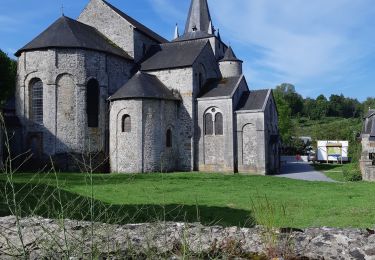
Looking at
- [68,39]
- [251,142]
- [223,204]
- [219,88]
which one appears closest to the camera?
[223,204]

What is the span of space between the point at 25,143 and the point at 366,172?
22.6 metres

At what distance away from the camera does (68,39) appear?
25781mm

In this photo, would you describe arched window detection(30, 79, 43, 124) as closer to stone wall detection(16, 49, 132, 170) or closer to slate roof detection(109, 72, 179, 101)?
stone wall detection(16, 49, 132, 170)

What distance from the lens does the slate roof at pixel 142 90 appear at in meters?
25.4

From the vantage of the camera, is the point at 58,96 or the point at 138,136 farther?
the point at 58,96

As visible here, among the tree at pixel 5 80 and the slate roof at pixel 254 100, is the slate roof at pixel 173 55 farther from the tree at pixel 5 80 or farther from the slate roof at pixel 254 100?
the tree at pixel 5 80

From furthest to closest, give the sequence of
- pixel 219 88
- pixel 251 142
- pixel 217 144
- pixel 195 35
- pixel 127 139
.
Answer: pixel 195 35
pixel 219 88
pixel 217 144
pixel 251 142
pixel 127 139

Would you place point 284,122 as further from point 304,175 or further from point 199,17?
point 304,175

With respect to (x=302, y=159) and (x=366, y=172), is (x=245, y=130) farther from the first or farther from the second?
(x=302, y=159)

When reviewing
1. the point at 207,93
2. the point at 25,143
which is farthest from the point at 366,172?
the point at 25,143

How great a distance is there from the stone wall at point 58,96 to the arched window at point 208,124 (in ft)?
27.4

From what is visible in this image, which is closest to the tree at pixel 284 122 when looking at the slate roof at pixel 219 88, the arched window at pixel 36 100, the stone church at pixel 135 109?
the stone church at pixel 135 109

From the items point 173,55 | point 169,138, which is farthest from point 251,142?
point 173,55

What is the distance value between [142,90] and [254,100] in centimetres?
868
